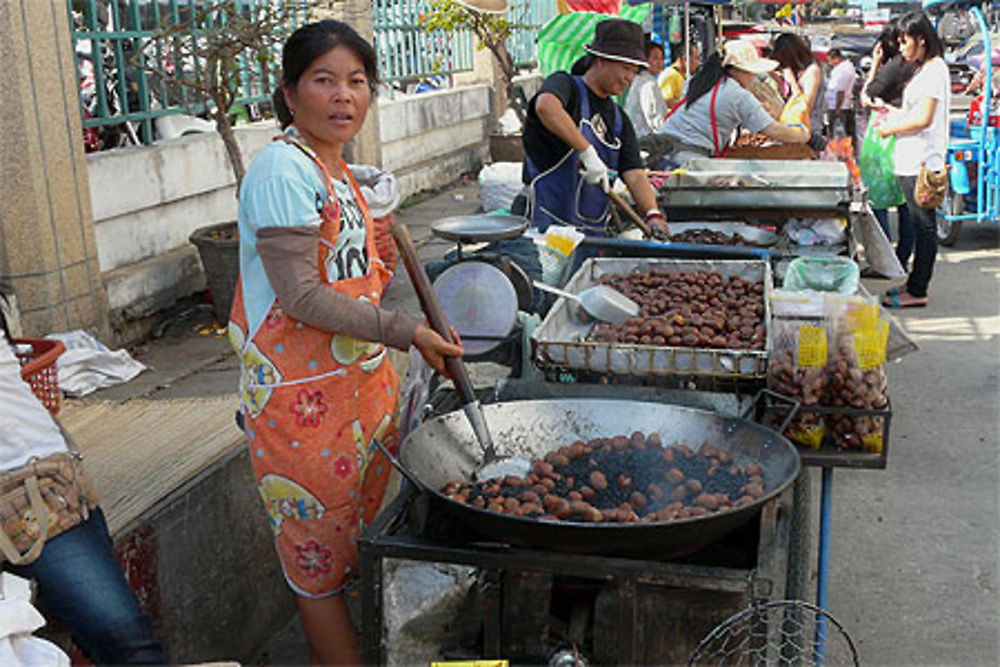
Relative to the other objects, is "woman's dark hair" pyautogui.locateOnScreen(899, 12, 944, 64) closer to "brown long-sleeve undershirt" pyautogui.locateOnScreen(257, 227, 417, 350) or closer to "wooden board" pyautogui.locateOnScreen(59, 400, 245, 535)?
"wooden board" pyautogui.locateOnScreen(59, 400, 245, 535)

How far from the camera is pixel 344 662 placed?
8.55 ft

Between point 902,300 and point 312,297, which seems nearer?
point 312,297

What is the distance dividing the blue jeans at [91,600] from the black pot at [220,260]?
3217mm

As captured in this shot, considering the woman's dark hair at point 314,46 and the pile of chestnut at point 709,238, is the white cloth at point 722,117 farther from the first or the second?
the woman's dark hair at point 314,46

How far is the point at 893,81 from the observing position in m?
7.46

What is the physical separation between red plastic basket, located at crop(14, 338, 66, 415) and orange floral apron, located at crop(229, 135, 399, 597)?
0.73m

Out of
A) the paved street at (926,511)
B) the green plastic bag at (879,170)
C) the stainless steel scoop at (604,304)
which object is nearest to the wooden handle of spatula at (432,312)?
the stainless steel scoop at (604,304)

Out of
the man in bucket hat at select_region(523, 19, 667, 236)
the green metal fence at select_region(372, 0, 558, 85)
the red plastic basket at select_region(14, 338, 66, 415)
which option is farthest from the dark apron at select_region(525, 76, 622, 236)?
the green metal fence at select_region(372, 0, 558, 85)

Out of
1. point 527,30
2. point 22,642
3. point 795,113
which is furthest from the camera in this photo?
point 527,30

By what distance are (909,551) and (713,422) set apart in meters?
2.05

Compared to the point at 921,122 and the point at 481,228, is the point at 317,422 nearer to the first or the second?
the point at 481,228

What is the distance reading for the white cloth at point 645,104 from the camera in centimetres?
995

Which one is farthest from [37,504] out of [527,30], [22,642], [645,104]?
[527,30]

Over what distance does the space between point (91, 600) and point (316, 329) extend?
32.2 inches
